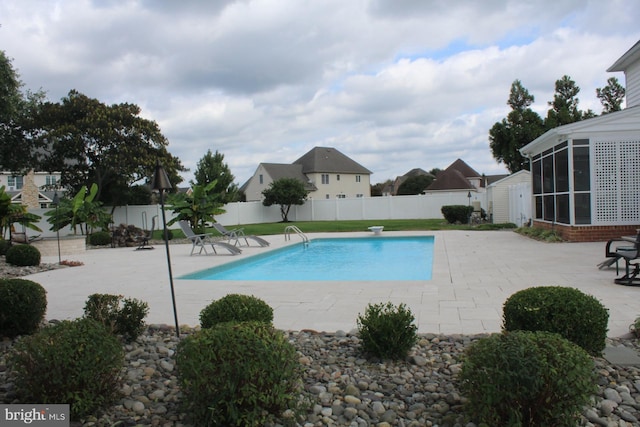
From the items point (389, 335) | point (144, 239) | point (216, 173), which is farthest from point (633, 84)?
point (216, 173)

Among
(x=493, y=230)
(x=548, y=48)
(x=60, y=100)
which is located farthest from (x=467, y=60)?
(x=60, y=100)

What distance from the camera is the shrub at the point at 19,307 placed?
474cm

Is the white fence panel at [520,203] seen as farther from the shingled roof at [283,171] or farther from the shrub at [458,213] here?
the shingled roof at [283,171]

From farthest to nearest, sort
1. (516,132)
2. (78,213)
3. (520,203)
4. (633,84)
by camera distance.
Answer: (516,132) < (520,203) < (633,84) < (78,213)

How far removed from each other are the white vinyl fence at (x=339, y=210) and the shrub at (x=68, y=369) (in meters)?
27.3

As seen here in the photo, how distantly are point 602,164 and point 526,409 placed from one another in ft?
42.6

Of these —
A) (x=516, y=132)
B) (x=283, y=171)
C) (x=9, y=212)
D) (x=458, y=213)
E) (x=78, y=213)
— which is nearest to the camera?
(x=9, y=212)

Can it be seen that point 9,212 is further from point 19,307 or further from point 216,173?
point 216,173

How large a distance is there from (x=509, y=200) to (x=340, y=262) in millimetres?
13364

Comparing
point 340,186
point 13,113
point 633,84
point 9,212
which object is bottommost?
point 9,212

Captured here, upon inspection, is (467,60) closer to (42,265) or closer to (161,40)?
(161,40)

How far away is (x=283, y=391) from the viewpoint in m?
2.85

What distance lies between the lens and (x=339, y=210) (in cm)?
3591

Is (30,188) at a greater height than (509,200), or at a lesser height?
greater
